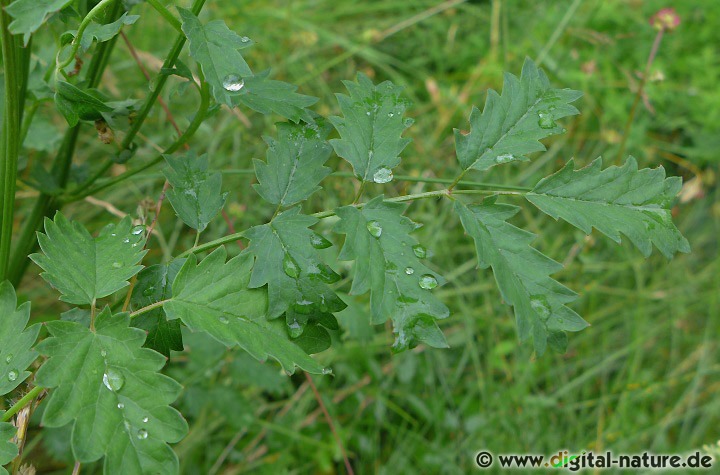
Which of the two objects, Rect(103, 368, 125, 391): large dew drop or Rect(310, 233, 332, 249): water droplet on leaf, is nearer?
Rect(103, 368, 125, 391): large dew drop

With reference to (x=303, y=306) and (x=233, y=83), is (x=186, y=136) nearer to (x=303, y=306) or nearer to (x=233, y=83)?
(x=233, y=83)

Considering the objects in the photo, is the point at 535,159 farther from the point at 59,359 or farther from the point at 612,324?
the point at 59,359

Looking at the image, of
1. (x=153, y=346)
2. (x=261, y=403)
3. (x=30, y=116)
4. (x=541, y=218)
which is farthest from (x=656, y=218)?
(x=541, y=218)

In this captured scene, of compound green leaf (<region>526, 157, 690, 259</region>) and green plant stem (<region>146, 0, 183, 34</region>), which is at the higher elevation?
green plant stem (<region>146, 0, 183, 34</region>)

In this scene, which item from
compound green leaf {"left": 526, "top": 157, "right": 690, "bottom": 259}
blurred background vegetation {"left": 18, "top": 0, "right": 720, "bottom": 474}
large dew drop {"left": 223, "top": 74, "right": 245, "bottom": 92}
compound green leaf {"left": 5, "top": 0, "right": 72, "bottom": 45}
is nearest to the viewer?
compound green leaf {"left": 5, "top": 0, "right": 72, "bottom": 45}

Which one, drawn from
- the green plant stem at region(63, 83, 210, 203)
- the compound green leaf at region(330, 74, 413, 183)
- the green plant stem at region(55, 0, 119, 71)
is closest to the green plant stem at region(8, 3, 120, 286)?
the green plant stem at region(63, 83, 210, 203)

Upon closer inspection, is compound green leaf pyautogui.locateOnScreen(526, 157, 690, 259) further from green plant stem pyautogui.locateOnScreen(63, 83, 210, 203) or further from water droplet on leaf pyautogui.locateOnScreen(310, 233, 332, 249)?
green plant stem pyautogui.locateOnScreen(63, 83, 210, 203)

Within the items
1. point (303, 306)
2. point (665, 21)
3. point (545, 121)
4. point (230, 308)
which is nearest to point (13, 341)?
point (230, 308)
